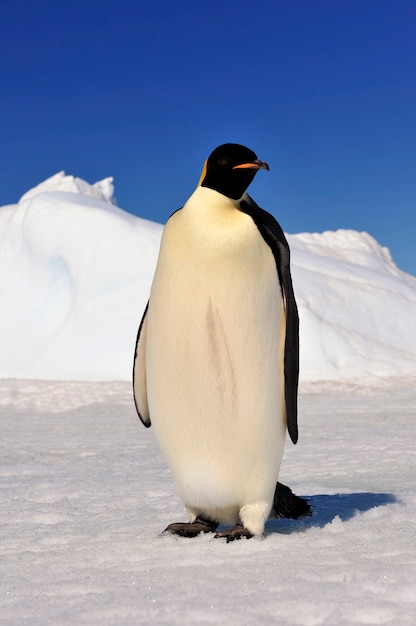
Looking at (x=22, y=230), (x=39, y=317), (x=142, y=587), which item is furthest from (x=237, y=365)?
(x=22, y=230)

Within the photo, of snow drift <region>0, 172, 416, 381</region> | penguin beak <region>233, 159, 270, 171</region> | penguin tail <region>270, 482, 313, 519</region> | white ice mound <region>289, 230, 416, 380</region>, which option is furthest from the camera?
snow drift <region>0, 172, 416, 381</region>

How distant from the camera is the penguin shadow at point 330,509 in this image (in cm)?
322

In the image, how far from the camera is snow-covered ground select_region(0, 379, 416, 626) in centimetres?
208

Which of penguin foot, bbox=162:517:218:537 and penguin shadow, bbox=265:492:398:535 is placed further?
penguin shadow, bbox=265:492:398:535

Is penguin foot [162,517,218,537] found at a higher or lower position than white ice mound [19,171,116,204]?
higher

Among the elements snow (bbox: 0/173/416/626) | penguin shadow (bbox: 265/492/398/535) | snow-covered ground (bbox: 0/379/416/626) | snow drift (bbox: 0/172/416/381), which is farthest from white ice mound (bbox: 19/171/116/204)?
penguin shadow (bbox: 265/492/398/535)

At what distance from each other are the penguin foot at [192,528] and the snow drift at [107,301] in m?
10.0

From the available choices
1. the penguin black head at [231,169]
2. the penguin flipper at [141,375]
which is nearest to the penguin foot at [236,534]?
the penguin flipper at [141,375]

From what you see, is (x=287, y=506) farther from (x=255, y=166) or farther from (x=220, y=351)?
(x=255, y=166)

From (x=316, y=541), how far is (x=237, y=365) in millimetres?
714

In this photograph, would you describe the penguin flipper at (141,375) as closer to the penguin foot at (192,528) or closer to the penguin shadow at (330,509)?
the penguin foot at (192,528)

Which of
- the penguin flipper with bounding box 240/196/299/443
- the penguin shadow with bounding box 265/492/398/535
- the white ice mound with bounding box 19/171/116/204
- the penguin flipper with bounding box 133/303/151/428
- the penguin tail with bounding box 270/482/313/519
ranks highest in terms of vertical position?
the penguin flipper with bounding box 240/196/299/443

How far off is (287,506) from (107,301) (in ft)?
41.7

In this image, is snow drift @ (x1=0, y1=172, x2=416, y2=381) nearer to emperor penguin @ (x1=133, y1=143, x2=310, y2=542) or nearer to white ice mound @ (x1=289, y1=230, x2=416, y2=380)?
white ice mound @ (x1=289, y1=230, x2=416, y2=380)
